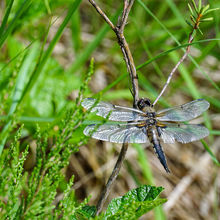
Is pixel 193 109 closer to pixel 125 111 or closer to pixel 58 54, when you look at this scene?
pixel 125 111

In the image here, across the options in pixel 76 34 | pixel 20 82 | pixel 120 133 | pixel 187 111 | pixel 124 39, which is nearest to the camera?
pixel 124 39

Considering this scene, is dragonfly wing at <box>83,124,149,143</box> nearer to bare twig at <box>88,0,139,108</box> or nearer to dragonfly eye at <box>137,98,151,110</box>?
dragonfly eye at <box>137,98,151,110</box>

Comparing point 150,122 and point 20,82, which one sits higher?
point 20,82

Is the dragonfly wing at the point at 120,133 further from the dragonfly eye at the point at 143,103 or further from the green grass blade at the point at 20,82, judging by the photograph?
the green grass blade at the point at 20,82

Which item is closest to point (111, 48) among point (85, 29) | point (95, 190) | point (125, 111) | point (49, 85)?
point (85, 29)

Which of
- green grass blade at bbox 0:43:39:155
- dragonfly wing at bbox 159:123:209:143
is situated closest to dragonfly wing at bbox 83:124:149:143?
dragonfly wing at bbox 159:123:209:143

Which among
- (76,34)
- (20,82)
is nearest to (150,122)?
(20,82)

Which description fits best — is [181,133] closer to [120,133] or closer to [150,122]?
[150,122]
